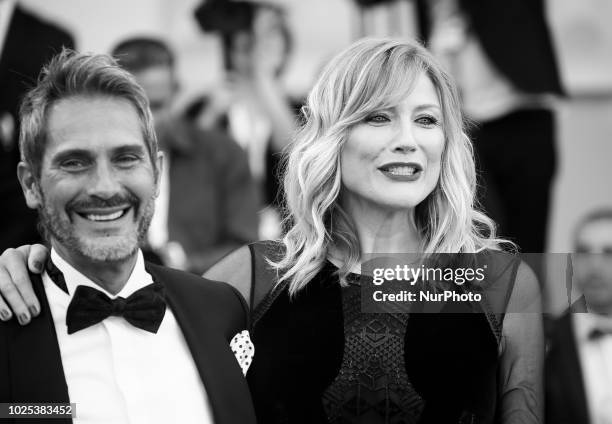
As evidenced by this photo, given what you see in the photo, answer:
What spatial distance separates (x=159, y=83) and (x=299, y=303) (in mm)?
2612

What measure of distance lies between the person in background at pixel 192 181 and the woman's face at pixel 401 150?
86.9 inches

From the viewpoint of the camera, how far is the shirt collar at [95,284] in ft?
8.93

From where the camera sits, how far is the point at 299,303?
3.04 metres

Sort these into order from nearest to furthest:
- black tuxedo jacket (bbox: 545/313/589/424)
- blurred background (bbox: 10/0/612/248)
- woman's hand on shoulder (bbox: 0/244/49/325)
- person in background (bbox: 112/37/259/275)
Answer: woman's hand on shoulder (bbox: 0/244/49/325), black tuxedo jacket (bbox: 545/313/589/424), person in background (bbox: 112/37/259/275), blurred background (bbox: 10/0/612/248)

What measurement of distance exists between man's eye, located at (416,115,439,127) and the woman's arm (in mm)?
495

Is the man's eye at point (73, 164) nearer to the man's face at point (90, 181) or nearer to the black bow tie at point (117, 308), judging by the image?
the man's face at point (90, 181)

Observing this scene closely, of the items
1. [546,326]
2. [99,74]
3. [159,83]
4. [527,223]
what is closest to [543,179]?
[527,223]

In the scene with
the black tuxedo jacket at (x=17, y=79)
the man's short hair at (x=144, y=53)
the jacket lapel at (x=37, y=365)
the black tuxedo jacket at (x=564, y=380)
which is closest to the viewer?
the jacket lapel at (x=37, y=365)

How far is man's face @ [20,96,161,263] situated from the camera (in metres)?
2.71

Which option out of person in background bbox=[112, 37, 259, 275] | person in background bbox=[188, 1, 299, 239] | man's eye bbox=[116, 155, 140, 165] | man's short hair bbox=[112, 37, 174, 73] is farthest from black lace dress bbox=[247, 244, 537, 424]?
person in background bbox=[188, 1, 299, 239]

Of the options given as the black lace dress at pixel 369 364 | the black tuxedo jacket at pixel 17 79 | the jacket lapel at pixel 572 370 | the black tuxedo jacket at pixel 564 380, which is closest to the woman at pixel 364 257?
the black lace dress at pixel 369 364

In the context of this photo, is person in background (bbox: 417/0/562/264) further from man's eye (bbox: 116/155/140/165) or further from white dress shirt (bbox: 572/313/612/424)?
man's eye (bbox: 116/155/140/165)

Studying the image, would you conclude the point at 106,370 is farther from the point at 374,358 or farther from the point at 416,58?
the point at 416,58

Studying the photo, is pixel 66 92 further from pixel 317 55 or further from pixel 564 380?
pixel 317 55
